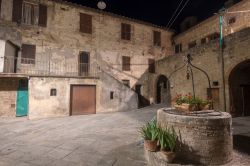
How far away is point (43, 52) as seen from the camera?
12.4 metres

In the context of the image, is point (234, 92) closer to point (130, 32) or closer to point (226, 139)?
point (226, 139)

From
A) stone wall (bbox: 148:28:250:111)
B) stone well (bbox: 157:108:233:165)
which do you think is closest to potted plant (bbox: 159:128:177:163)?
stone well (bbox: 157:108:233:165)

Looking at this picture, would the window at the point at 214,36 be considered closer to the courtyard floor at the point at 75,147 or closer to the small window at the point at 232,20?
the small window at the point at 232,20

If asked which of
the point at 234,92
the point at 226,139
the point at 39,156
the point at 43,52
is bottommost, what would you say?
the point at 39,156

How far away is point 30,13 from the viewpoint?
12219 mm

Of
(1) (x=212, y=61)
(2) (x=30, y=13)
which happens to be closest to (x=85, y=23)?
(2) (x=30, y=13)

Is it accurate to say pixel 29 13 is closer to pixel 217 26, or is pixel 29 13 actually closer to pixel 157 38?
pixel 157 38

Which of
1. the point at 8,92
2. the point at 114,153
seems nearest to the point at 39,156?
the point at 114,153

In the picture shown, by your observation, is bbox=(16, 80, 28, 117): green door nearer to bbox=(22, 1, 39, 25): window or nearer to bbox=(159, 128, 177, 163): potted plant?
bbox=(22, 1, 39, 25): window

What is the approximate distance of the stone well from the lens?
374 cm

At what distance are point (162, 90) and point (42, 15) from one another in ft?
43.0

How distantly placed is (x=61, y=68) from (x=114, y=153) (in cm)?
1006

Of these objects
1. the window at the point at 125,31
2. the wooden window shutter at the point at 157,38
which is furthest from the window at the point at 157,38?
the window at the point at 125,31

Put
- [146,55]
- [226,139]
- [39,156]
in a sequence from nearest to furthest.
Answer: [226,139] → [39,156] → [146,55]
